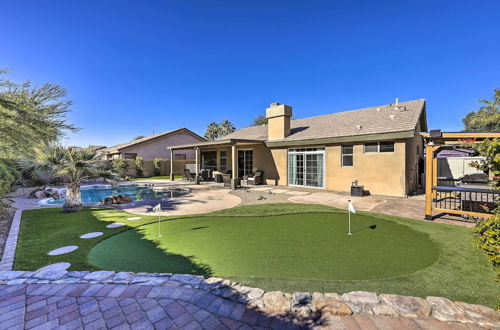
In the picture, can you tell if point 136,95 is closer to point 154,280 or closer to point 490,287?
point 154,280

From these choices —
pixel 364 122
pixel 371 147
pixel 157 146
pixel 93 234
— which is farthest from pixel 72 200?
pixel 157 146

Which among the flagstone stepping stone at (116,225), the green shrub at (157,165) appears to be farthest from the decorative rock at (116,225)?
the green shrub at (157,165)

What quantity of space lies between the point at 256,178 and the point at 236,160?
197 centimetres

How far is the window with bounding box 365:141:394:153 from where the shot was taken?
10.9 meters

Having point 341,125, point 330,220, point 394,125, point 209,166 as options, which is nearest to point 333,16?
point 341,125

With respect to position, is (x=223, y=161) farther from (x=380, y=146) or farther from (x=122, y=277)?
(x=122, y=277)

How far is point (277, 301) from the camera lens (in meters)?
2.65

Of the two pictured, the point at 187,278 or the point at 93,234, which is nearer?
the point at 187,278

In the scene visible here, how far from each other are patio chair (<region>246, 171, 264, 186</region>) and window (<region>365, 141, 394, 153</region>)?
7.30 metres

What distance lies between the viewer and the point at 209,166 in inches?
846

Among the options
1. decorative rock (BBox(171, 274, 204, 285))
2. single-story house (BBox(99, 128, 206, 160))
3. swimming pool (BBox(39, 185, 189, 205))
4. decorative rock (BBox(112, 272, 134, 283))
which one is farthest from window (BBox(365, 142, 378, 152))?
single-story house (BBox(99, 128, 206, 160))

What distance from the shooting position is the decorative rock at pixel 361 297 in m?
2.65

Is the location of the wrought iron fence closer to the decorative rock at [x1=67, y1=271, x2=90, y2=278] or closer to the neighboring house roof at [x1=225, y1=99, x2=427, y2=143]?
the neighboring house roof at [x1=225, y1=99, x2=427, y2=143]

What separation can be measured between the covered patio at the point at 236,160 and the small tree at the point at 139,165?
302 inches
